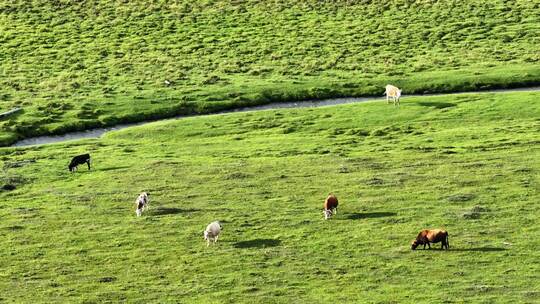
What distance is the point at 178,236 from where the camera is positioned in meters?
49.4

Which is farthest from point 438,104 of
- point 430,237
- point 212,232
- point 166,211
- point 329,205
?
point 212,232

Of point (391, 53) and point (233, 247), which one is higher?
point (391, 53)

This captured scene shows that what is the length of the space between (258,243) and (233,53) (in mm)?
48627

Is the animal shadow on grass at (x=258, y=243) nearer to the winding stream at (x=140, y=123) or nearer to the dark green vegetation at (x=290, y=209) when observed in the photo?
the dark green vegetation at (x=290, y=209)

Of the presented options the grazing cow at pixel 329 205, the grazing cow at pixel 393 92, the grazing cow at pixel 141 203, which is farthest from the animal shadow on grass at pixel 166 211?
the grazing cow at pixel 393 92

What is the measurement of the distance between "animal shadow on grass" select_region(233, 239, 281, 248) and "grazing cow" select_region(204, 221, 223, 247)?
91cm

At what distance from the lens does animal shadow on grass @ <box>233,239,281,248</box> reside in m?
47.6

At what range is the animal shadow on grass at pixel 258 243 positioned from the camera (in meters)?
47.6

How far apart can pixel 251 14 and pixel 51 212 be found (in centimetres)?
5501

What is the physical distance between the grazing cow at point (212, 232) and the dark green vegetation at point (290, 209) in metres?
0.60

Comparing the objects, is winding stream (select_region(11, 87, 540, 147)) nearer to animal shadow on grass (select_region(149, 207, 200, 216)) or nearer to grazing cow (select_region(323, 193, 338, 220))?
animal shadow on grass (select_region(149, 207, 200, 216))

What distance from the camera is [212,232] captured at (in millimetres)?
47719

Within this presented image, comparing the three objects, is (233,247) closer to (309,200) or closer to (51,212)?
(309,200)

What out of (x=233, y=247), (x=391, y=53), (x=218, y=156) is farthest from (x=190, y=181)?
(x=391, y=53)
